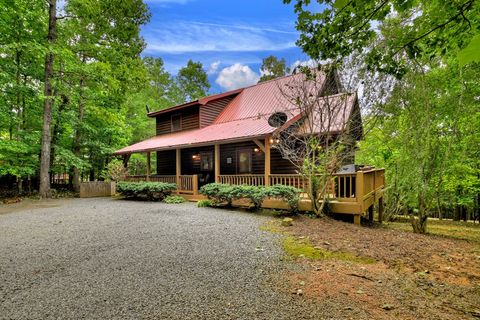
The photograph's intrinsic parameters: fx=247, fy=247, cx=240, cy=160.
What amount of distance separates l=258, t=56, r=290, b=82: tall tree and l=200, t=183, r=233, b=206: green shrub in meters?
22.7

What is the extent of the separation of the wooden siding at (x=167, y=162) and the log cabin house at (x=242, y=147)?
1.6 inches

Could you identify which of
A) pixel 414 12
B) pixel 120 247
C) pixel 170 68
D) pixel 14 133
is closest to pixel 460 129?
pixel 414 12

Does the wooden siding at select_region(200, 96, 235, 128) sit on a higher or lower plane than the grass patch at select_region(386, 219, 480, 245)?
higher

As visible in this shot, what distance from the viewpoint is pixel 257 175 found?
9977 mm

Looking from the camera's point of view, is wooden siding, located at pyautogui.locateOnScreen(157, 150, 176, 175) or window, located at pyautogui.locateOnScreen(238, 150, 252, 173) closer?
window, located at pyautogui.locateOnScreen(238, 150, 252, 173)

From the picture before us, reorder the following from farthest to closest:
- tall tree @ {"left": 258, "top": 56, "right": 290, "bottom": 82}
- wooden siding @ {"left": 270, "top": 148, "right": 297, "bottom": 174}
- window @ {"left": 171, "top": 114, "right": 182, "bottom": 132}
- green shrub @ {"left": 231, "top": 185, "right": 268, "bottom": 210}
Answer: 1. tall tree @ {"left": 258, "top": 56, "right": 290, "bottom": 82}
2. window @ {"left": 171, "top": 114, "right": 182, "bottom": 132}
3. wooden siding @ {"left": 270, "top": 148, "right": 297, "bottom": 174}
4. green shrub @ {"left": 231, "top": 185, "right": 268, "bottom": 210}

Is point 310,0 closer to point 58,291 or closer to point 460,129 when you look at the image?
point 58,291

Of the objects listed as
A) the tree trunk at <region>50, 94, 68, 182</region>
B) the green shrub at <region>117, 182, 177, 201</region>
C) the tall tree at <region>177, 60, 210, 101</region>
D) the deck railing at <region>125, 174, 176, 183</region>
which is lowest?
the green shrub at <region>117, 182, 177, 201</region>

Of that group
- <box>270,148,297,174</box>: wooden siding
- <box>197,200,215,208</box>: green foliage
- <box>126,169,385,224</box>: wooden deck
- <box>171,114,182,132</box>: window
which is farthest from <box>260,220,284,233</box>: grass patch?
<box>171,114,182,132</box>: window

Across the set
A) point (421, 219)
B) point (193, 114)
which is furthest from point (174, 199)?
point (421, 219)

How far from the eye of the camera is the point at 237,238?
5605 mm

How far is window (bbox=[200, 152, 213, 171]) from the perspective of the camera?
14.9 m

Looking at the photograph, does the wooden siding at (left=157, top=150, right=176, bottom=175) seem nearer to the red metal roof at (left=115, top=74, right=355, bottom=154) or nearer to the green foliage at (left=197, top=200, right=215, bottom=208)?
the red metal roof at (left=115, top=74, right=355, bottom=154)

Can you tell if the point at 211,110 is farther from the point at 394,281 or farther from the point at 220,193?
the point at 394,281
